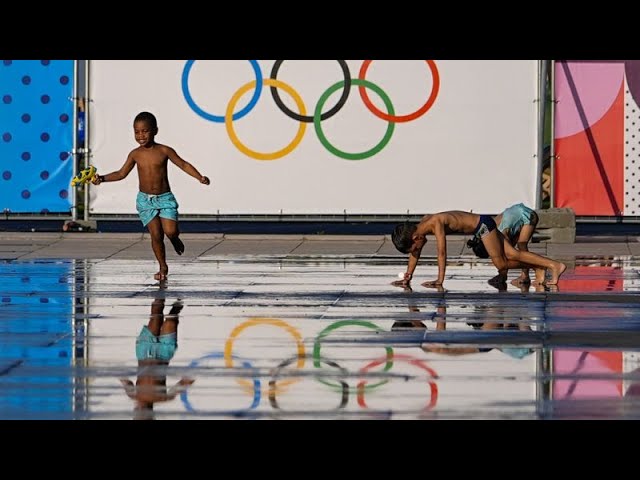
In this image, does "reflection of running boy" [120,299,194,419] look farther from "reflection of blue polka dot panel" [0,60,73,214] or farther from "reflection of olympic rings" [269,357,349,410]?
"reflection of blue polka dot panel" [0,60,73,214]

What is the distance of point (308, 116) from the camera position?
22.5m

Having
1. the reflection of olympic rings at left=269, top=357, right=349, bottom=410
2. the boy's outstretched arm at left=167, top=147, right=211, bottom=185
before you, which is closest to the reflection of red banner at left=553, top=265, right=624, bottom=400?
the reflection of olympic rings at left=269, top=357, right=349, bottom=410

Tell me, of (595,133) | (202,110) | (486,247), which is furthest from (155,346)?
(595,133)

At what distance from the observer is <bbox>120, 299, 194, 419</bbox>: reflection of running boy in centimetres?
981

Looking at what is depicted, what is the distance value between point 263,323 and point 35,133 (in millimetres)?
10048

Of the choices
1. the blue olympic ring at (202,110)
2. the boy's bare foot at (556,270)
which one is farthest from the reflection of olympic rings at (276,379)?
the blue olympic ring at (202,110)

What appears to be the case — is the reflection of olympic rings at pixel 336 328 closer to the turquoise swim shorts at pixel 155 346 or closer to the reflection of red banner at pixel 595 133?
the turquoise swim shorts at pixel 155 346

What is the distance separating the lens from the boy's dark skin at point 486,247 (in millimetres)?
16625

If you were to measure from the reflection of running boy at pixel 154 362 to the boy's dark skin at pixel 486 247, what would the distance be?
9.79 feet

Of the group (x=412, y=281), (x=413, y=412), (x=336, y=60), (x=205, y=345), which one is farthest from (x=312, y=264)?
(x=413, y=412)

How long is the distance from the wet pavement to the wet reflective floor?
0.06 ft
